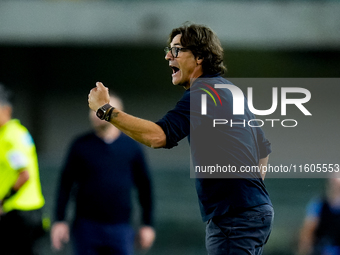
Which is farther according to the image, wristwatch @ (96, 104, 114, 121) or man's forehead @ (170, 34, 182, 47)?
man's forehead @ (170, 34, 182, 47)

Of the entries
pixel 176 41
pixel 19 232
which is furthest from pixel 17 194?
pixel 176 41

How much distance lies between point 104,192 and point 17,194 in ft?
2.38

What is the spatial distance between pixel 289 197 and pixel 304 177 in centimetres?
78

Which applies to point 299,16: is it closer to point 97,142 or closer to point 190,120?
point 97,142

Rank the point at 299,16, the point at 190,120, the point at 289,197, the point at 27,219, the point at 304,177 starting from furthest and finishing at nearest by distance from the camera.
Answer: the point at 299,16, the point at 304,177, the point at 289,197, the point at 27,219, the point at 190,120

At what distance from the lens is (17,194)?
174 inches

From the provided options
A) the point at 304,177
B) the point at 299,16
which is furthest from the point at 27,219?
the point at 299,16

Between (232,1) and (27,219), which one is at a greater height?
(232,1)

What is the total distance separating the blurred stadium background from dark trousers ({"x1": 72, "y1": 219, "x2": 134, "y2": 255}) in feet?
8.30

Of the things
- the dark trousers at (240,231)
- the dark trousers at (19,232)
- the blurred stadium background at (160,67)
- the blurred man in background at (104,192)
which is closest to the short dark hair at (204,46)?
the dark trousers at (240,231)

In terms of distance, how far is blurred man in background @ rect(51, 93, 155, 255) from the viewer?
4488 mm

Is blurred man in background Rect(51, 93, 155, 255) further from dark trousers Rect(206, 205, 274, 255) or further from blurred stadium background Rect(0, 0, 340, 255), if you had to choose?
blurred stadium background Rect(0, 0, 340, 255)

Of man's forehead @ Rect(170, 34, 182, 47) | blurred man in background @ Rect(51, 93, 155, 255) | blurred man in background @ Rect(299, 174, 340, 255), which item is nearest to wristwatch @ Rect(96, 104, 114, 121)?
man's forehead @ Rect(170, 34, 182, 47)

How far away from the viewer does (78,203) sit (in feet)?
15.0
